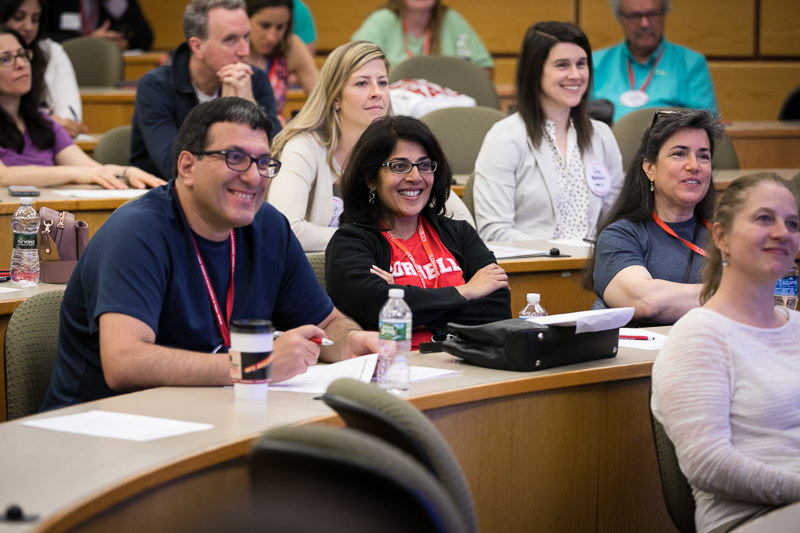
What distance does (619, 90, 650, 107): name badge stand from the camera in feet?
18.4

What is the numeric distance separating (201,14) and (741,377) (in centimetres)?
323

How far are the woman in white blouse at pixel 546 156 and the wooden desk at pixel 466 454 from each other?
1759mm

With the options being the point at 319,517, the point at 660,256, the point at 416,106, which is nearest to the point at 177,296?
the point at 319,517

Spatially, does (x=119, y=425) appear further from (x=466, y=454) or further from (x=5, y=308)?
(x=5, y=308)

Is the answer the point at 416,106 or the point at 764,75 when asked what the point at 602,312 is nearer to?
the point at 416,106

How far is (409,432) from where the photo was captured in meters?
1.24

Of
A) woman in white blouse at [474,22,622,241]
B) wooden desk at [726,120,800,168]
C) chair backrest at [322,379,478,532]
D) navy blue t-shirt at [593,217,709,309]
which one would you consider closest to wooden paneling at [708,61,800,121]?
wooden desk at [726,120,800,168]

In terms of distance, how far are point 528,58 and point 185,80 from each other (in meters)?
1.43

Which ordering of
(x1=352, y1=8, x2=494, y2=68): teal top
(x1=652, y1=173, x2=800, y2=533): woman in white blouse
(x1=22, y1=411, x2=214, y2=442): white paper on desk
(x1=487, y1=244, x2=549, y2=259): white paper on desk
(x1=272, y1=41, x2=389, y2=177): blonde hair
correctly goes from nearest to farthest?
(x1=22, y1=411, x2=214, y2=442): white paper on desk
(x1=652, y1=173, x2=800, y2=533): woman in white blouse
(x1=487, y1=244, x2=549, y2=259): white paper on desk
(x1=272, y1=41, x2=389, y2=177): blonde hair
(x1=352, y1=8, x2=494, y2=68): teal top

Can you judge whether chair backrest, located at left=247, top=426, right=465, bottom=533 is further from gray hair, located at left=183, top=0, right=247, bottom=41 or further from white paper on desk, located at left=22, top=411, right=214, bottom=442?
gray hair, located at left=183, top=0, right=247, bottom=41

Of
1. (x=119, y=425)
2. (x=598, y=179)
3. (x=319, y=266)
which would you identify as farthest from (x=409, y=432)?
(x=598, y=179)

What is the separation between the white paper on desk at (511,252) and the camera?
3443 millimetres

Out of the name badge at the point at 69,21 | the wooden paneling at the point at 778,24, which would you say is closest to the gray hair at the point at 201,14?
the name badge at the point at 69,21

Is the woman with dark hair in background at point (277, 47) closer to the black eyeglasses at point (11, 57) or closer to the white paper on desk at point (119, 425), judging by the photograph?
the black eyeglasses at point (11, 57)
